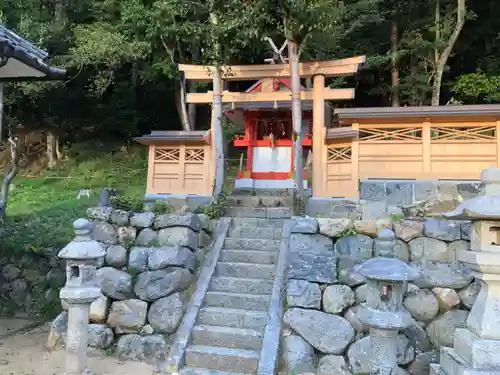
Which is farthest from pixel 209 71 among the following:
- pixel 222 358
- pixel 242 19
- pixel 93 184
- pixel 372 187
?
pixel 93 184

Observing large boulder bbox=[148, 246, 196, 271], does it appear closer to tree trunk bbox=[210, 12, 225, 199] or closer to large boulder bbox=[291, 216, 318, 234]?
→ large boulder bbox=[291, 216, 318, 234]

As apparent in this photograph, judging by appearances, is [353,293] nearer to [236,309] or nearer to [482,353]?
[236,309]

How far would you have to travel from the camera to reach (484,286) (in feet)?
13.3

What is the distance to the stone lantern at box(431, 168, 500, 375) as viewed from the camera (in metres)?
3.82

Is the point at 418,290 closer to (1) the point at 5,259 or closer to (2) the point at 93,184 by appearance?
(1) the point at 5,259

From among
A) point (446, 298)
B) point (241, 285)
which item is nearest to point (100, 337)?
Result: point (241, 285)

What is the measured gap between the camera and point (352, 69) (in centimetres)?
1053

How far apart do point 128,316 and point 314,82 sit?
7.44m

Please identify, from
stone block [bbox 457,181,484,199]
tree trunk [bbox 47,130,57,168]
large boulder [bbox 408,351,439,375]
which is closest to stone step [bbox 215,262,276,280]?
large boulder [bbox 408,351,439,375]

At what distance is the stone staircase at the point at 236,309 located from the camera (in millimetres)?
5930

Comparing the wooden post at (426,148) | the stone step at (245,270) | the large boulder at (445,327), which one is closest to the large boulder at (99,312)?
the stone step at (245,270)

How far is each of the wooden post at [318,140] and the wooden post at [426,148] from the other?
229 centimetres

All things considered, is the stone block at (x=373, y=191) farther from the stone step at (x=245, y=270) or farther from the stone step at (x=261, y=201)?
the stone step at (x=245, y=270)

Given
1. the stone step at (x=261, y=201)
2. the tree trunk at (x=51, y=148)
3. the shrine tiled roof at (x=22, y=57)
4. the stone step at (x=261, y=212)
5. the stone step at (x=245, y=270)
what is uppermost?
the tree trunk at (x=51, y=148)
